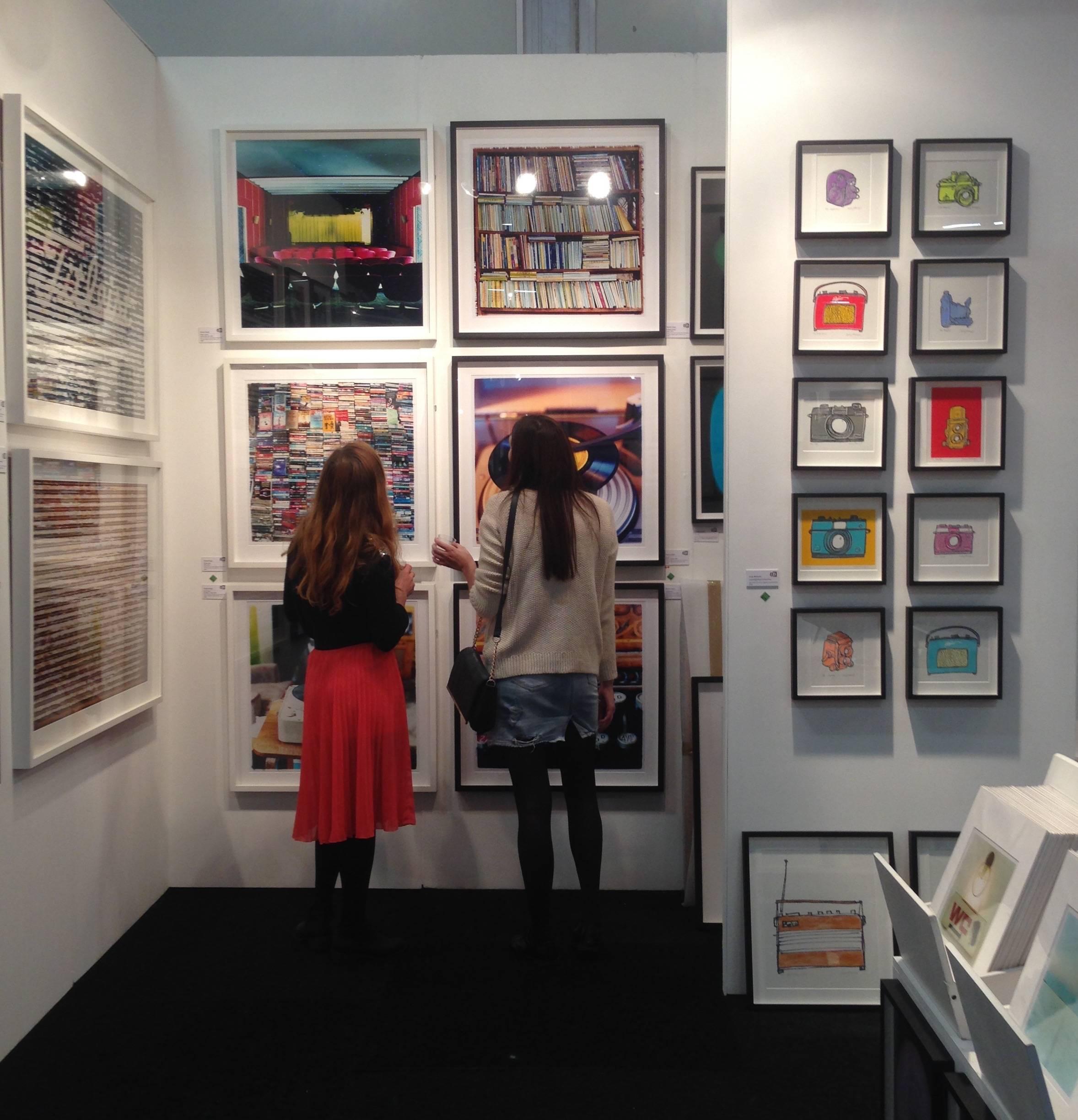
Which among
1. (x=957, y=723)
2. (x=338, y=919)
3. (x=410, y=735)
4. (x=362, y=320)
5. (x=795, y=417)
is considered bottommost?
(x=338, y=919)

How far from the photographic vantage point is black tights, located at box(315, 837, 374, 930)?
281cm

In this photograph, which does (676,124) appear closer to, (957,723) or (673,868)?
(957,723)

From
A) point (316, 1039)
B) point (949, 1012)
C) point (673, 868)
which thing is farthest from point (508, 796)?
point (949, 1012)

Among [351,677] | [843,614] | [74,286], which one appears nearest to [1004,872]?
[843,614]

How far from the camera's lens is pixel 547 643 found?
273cm

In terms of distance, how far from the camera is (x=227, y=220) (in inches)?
131

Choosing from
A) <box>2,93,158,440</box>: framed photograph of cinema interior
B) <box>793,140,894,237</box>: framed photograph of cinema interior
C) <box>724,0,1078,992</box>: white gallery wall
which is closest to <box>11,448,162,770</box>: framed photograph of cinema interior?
<box>2,93,158,440</box>: framed photograph of cinema interior

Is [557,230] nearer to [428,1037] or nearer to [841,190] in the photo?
[841,190]

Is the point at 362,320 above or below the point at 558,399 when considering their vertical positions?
above

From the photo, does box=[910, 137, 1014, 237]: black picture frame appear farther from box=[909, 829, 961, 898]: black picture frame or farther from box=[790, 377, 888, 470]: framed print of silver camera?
box=[909, 829, 961, 898]: black picture frame

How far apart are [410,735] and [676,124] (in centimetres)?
244

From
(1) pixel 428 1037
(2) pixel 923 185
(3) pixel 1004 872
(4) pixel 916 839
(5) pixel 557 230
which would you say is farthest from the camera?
(5) pixel 557 230

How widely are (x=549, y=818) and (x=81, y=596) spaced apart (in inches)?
61.4

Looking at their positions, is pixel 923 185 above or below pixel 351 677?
above
